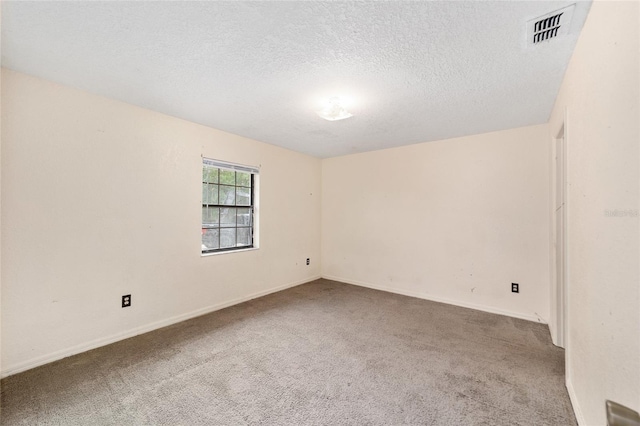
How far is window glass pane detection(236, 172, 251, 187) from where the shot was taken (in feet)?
12.3

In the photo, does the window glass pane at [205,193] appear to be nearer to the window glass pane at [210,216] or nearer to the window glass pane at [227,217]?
the window glass pane at [210,216]

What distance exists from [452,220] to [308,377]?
280 centimetres

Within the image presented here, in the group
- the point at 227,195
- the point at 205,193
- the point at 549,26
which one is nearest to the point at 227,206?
the point at 227,195

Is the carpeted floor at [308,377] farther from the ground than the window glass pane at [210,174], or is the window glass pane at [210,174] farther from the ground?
the window glass pane at [210,174]

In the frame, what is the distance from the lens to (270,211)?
403 cm

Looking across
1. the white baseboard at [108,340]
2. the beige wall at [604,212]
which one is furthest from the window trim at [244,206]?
the beige wall at [604,212]

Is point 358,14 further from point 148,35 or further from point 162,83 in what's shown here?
point 162,83

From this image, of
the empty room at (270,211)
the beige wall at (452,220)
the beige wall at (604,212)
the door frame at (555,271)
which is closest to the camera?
the beige wall at (604,212)

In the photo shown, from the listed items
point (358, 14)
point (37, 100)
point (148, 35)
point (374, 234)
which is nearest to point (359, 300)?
point (374, 234)

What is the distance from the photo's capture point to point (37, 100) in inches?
81.4

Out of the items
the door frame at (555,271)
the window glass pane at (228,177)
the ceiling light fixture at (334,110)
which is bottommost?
the door frame at (555,271)

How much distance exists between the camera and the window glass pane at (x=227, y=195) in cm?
354

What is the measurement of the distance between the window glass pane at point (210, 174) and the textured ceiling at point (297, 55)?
2.51 feet

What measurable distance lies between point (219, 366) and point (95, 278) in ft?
4.68
